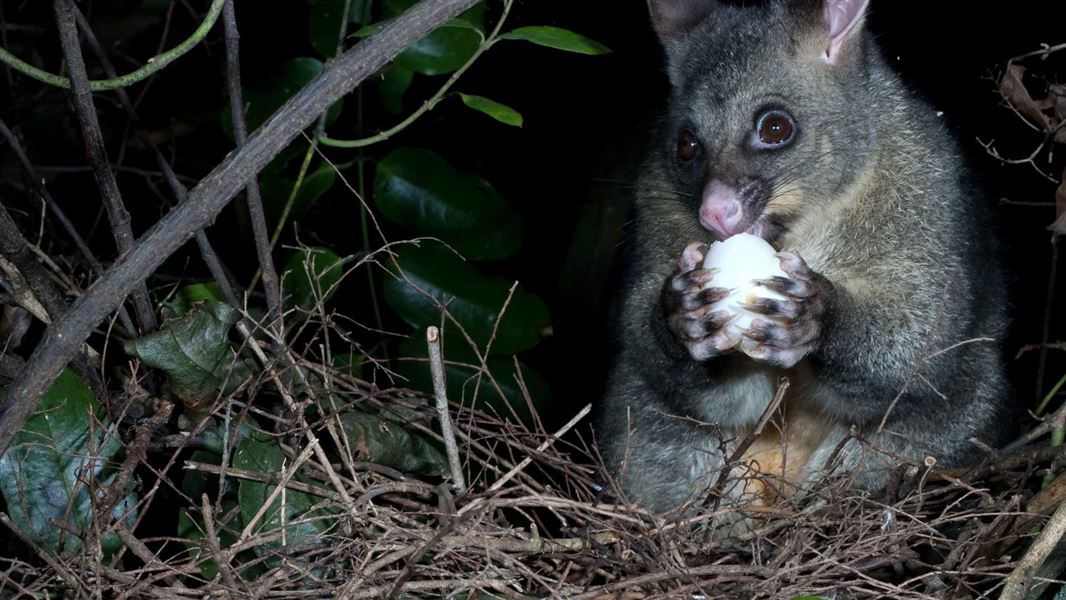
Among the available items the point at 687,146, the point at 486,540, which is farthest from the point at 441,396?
the point at 687,146

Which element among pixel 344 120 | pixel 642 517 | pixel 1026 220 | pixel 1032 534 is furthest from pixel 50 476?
pixel 1026 220

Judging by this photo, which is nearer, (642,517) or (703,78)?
(642,517)

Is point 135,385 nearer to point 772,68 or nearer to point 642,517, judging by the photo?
point 642,517

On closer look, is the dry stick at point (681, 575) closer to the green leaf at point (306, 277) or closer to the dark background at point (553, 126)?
the green leaf at point (306, 277)

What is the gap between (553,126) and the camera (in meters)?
6.34

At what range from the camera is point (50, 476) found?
345cm

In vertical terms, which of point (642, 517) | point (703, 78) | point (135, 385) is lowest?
point (642, 517)

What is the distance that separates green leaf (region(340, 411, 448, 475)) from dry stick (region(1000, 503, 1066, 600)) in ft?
5.53

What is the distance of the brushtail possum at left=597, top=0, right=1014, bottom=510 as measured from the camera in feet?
12.4

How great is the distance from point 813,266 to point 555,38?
114cm

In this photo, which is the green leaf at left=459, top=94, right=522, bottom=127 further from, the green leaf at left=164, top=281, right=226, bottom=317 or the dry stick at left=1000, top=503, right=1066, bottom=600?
the dry stick at left=1000, top=503, right=1066, bottom=600

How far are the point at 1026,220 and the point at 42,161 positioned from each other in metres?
4.76

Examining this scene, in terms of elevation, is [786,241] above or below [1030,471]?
above

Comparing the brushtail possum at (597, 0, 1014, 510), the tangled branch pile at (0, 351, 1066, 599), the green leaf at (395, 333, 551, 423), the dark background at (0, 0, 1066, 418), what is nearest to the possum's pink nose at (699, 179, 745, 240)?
the brushtail possum at (597, 0, 1014, 510)
